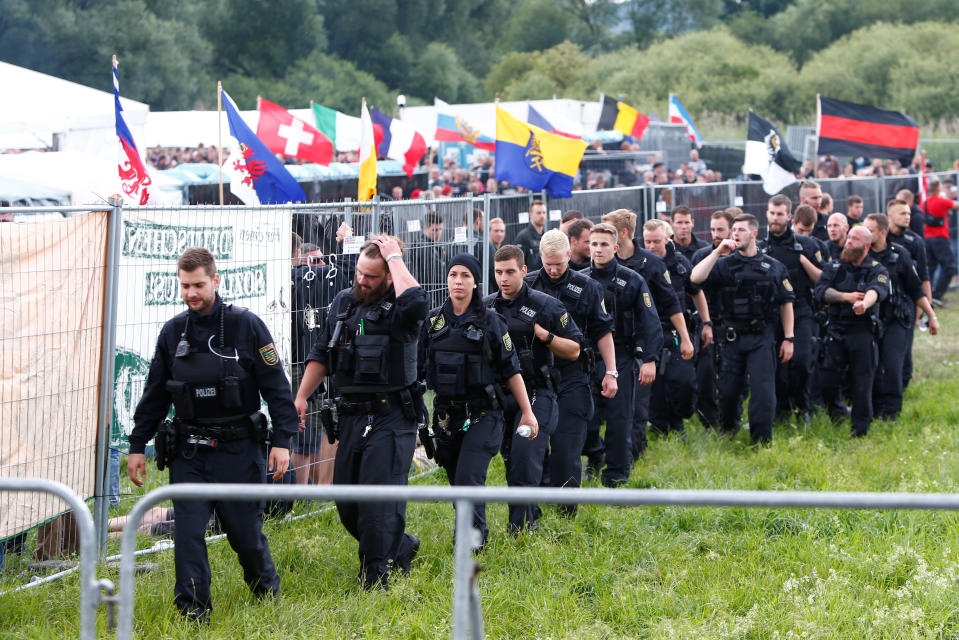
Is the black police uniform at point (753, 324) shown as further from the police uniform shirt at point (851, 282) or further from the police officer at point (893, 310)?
the police officer at point (893, 310)

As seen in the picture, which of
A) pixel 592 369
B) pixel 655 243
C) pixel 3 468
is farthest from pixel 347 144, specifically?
pixel 3 468

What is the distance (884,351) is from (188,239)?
6.77m

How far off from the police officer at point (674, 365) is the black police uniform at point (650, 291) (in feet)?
1.89

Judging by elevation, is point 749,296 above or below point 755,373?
above

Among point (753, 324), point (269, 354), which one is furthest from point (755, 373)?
point (269, 354)

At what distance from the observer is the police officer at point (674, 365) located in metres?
9.71

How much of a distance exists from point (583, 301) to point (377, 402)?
2046 mm

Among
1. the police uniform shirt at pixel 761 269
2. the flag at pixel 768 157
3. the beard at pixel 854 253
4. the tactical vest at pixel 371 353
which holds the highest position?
the flag at pixel 768 157

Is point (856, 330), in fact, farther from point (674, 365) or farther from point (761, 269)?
point (674, 365)

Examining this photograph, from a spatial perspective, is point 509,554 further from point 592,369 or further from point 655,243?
point 655,243

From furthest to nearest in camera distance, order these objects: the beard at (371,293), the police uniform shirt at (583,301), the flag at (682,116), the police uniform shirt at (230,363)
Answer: the flag at (682,116)
the police uniform shirt at (583,301)
the beard at (371,293)
the police uniform shirt at (230,363)

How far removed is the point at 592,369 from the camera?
7543mm

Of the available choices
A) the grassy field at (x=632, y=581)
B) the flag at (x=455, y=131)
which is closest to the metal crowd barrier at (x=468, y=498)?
the grassy field at (x=632, y=581)

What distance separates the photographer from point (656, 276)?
29.7 ft
